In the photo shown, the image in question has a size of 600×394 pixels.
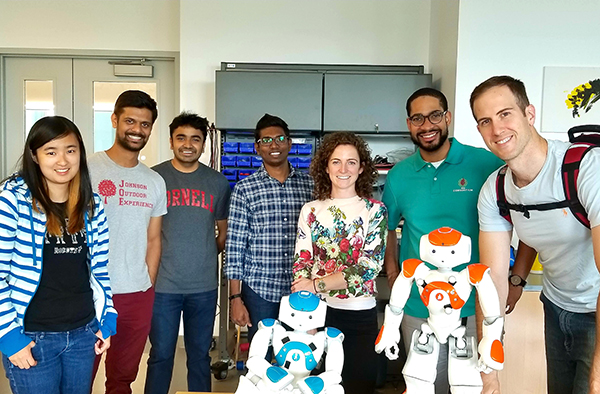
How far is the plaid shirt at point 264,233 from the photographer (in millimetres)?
Answer: 1925

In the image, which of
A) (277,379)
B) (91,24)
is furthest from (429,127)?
(91,24)

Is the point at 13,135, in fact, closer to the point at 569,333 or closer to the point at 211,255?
the point at 211,255

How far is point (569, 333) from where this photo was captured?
55.9 inches

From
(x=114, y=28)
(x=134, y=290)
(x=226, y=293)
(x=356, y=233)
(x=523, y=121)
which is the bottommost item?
(x=226, y=293)

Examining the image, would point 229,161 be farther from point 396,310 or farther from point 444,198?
point 396,310

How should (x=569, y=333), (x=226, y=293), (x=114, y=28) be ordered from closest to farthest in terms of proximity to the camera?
1. (x=569, y=333)
2. (x=226, y=293)
3. (x=114, y=28)

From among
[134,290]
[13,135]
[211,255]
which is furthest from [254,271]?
[13,135]

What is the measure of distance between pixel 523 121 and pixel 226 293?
2315 mm

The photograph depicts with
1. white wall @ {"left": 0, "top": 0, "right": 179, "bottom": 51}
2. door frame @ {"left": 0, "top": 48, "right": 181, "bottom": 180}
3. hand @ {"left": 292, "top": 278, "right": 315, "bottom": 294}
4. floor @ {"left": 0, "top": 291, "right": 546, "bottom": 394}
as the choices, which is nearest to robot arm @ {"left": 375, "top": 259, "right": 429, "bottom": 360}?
hand @ {"left": 292, "top": 278, "right": 315, "bottom": 294}

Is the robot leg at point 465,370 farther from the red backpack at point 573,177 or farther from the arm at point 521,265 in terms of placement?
the arm at point 521,265

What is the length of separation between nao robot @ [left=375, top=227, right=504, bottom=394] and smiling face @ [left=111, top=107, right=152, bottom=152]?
1284mm

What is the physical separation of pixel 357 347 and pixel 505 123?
91 centimetres

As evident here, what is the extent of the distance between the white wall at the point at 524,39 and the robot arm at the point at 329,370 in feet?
7.05

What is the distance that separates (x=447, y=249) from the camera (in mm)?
1169
